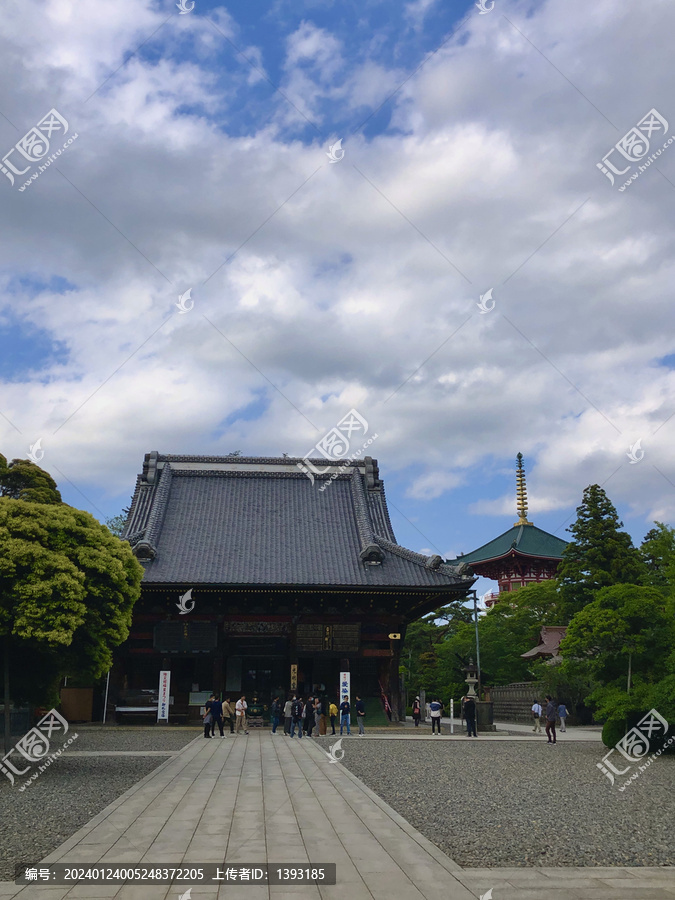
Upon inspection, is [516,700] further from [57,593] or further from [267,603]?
[57,593]

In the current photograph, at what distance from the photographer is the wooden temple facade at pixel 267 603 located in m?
31.0

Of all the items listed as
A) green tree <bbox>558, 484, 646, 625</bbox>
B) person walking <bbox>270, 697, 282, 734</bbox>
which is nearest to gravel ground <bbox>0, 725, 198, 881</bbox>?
person walking <bbox>270, 697, 282, 734</bbox>

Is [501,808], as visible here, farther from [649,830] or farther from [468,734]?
[468,734]

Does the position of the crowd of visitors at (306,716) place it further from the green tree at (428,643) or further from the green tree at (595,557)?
the green tree at (428,643)

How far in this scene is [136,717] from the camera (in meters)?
30.4

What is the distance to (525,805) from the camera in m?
11.5

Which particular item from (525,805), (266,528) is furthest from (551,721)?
(266,528)

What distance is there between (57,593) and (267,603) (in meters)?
18.4

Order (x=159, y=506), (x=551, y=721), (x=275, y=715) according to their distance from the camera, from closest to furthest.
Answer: (x=551, y=721), (x=275, y=715), (x=159, y=506)

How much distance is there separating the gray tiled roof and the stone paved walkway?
17975 mm

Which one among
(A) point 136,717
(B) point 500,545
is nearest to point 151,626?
(A) point 136,717

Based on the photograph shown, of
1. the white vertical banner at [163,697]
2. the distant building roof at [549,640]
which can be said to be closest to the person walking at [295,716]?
the white vertical banner at [163,697]

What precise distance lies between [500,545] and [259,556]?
42441mm

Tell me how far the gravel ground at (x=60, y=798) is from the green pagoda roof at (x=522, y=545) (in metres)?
49.2
